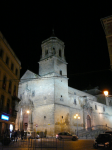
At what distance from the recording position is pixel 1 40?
22875 millimetres

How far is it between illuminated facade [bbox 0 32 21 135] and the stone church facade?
945 cm

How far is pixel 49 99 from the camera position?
37.3m

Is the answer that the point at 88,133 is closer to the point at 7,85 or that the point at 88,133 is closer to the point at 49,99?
the point at 49,99

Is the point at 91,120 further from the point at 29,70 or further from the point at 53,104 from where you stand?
the point at 29,70

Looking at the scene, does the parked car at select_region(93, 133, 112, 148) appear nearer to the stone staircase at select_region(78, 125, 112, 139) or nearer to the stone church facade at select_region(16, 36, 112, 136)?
the stone staircase at select_region(78, 125, 112, 139)

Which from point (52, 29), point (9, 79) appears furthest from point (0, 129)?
point (52, 29)

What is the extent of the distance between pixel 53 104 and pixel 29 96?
26.8 ft

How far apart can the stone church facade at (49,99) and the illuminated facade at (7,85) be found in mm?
9446

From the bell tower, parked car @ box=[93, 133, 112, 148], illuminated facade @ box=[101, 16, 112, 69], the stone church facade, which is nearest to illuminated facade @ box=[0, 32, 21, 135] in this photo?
the stone church facade

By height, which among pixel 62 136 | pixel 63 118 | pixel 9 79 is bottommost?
pixel 62 136

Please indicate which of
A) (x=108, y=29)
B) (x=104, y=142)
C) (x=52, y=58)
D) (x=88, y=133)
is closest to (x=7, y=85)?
(x=104, y=142)

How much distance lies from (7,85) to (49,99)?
14233 millimetres

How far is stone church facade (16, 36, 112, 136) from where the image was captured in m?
36.6

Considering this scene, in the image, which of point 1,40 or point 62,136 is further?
point 62,136
